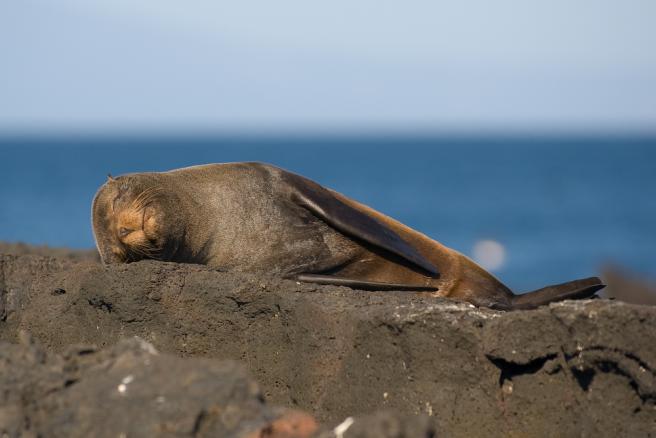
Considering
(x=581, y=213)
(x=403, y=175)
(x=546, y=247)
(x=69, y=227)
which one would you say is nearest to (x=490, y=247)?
(x=546, y=247)

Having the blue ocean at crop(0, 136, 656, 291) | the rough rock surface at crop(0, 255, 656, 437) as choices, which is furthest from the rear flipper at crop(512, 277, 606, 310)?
the blue ocean at crop(0, 136, 656, 291)

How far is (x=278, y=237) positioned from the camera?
305 inches

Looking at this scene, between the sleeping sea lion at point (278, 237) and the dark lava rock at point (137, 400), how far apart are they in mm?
2381

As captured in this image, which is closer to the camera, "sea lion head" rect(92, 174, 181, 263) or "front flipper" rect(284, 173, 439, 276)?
"sea lion head" rect(92, 174, 181, 263)

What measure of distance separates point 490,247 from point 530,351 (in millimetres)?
33453

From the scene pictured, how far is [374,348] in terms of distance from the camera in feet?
19.8

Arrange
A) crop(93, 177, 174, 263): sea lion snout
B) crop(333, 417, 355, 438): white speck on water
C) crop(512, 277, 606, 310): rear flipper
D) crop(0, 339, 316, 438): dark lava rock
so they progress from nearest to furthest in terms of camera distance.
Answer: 1. crop(333, 417, 355, 438): white speck on water
2. crop(0, 339, 316, 438): dark lava rock
3. crop(93, 177, 174, 263): sea lion snout
4. crop(512, 277, 606, 310): rear flipper

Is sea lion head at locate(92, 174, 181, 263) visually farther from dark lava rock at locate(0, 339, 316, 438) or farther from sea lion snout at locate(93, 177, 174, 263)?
dark lava rock at locate(0, 339, 316, 438)

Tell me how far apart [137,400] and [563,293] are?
145 inches

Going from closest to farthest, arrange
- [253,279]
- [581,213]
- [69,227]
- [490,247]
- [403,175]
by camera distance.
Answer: [253,279] < [490,247] < [69,227] < [581,213] < [403,175]

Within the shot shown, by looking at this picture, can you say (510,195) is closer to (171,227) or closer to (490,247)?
(490,247)

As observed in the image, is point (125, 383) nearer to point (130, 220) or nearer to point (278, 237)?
point (130, 220)

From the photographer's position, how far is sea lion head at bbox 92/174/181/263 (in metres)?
7.25

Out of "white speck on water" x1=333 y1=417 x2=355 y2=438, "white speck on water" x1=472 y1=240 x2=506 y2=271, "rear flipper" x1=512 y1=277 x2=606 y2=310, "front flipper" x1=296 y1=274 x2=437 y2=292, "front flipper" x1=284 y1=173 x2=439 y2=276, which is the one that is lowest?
"white speck on water" x1=472 y1=240 x2=506 y2=271
